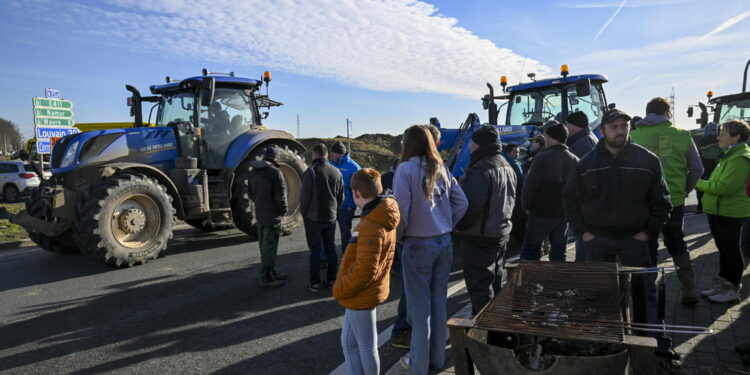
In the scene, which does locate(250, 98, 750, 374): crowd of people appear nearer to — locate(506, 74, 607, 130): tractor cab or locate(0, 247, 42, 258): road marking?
locate(506, 74, 607, 130): tractor cab

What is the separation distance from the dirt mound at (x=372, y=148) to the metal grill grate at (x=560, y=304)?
69.0 ft

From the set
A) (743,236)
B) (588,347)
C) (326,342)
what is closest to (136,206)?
(326,342)

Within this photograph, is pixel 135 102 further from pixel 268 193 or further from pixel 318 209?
pixel 318 209

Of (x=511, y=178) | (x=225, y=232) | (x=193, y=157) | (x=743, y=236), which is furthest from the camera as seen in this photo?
(x=225, y=232)

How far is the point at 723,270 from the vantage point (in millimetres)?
4344

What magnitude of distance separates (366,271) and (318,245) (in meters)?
2.74

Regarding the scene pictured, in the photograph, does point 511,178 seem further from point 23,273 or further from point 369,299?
point 23,273

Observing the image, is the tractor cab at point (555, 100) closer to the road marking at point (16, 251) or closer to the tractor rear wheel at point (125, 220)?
the tractor rear wheel at point (125, 220)

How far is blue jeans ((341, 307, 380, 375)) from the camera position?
2.82 meters

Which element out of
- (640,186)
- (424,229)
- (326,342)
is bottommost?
(326,342)

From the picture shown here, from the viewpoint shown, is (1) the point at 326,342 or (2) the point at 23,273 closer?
(1) the point at 326,342

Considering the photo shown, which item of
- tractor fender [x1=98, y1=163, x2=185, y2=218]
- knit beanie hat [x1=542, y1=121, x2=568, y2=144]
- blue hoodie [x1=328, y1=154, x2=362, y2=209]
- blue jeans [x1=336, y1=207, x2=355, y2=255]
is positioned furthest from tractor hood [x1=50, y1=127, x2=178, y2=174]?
knit beanie hat [x1=542, y1=121, x2=568, y2=144]

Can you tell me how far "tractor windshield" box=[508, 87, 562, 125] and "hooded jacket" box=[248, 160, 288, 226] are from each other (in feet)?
18.3

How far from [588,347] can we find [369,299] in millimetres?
1210
